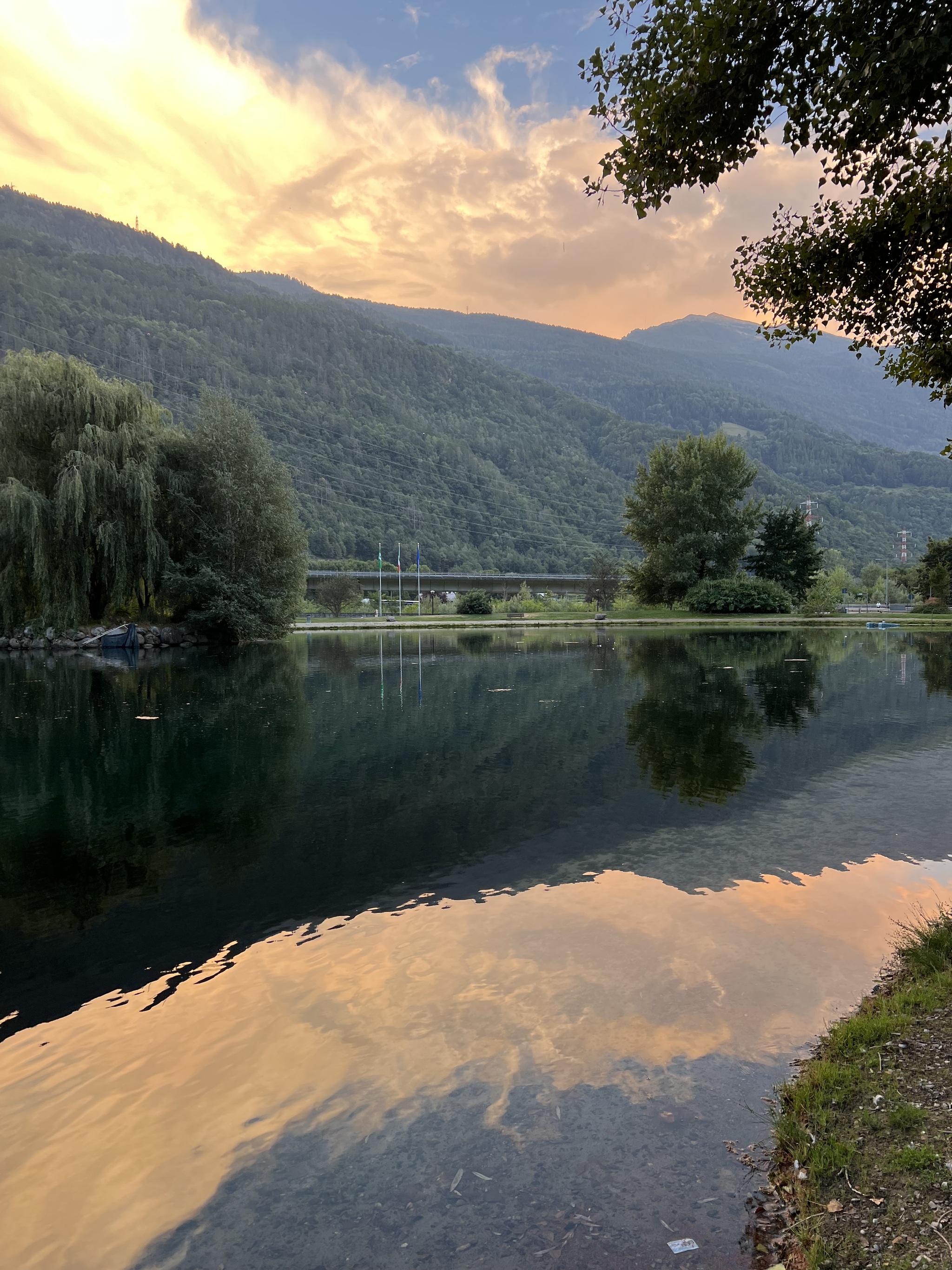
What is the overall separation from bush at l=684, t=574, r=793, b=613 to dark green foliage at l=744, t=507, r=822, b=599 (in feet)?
8.40

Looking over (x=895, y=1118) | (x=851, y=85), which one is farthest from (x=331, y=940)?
(x=851, y=85)

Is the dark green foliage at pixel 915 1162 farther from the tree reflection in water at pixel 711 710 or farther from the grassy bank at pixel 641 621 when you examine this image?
the grassy bank at pixel 641 621

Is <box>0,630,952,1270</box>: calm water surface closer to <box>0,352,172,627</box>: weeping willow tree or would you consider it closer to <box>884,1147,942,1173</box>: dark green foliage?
<box>884,1147,942,1173</box>: dark green foliage

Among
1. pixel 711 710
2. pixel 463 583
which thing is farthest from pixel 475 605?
pixel 711 710

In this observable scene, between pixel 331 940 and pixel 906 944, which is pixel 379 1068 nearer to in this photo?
pixel 331 940

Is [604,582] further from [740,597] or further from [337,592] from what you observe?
[337,592]

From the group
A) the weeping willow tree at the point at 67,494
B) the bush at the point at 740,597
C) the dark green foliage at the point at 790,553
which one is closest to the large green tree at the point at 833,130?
the weeping willow tree at the point at 67,494

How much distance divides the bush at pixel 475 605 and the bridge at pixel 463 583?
23848mm

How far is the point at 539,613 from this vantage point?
8138 centimetres

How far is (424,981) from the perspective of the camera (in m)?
5.44

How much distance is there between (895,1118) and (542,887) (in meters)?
3.95

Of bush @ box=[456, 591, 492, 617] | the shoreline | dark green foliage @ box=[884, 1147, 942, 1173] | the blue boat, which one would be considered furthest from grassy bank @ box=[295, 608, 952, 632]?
dark green foliage @ box=[884, 1147, 942, 1173]

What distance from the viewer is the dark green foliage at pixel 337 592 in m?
82.4

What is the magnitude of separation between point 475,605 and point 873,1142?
258 ft
